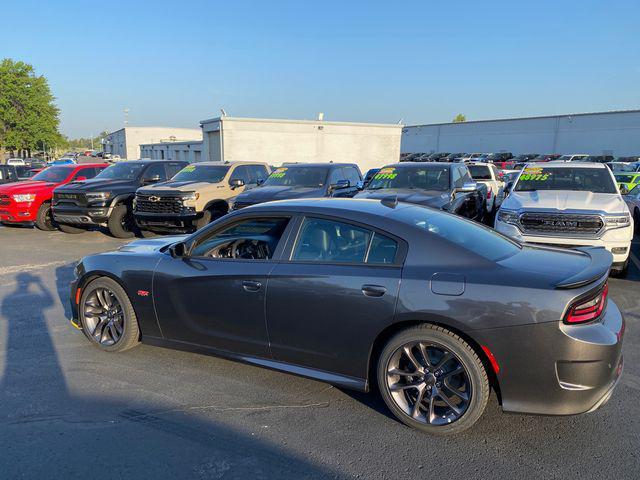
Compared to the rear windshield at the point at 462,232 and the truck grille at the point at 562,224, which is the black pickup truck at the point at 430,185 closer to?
the truck grille at the point at 562,224

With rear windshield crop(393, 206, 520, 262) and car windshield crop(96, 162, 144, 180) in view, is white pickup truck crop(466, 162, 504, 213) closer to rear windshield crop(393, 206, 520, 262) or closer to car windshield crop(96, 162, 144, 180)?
car windshield crop(96, 162, 144, 180)

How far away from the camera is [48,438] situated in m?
3.00

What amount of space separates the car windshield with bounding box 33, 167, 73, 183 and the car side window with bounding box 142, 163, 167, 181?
265 centimetres

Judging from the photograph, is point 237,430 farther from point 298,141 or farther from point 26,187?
point 298,141

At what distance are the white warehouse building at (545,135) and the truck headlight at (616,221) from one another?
48.6m

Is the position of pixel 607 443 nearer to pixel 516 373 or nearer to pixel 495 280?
pixel 516 373

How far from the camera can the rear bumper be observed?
269cm

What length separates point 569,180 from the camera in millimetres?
8203

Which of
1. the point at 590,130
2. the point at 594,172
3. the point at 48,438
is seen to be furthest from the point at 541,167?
the point at 590,130

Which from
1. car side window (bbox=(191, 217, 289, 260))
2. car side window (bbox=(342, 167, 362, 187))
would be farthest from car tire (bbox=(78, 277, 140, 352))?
car side window (bbox=(342, 167, 362, 187))

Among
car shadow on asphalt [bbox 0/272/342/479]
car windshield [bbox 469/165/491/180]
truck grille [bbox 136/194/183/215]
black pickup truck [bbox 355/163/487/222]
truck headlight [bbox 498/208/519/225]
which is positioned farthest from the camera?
car windshield [bbox 469/165/491/180]

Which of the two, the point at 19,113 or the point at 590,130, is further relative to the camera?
the point at 19,113

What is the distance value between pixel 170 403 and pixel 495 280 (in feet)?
8.31

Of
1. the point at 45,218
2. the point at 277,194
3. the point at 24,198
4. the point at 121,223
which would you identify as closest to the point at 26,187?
the point at 24,198
